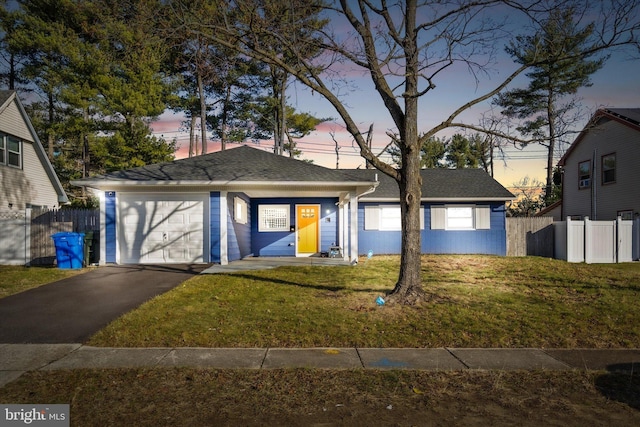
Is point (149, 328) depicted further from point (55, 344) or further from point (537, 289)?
point (537, 289)

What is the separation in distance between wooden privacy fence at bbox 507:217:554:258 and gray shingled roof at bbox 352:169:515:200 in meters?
1.46

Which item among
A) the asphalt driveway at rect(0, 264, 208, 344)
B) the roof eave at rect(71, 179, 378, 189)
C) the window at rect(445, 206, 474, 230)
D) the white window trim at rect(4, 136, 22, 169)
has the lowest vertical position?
the asphalt driveway at rect(0, 264, 208, 344)

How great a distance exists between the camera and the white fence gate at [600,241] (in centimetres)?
1805

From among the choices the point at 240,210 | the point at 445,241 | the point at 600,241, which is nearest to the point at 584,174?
the point at 600,241

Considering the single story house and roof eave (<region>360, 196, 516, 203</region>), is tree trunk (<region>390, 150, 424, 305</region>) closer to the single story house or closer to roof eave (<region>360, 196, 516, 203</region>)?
the single story house

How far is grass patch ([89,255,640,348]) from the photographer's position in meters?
6.29

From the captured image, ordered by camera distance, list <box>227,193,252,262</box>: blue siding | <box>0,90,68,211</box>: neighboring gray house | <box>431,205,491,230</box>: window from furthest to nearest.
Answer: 1. <box>431,205,491,230</box>: window
2. <box>0,90,68,211</box>: neighboring gray house
3. <box>227,193,252,262</box>: blue siding

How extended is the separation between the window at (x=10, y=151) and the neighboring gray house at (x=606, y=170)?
26088 mm

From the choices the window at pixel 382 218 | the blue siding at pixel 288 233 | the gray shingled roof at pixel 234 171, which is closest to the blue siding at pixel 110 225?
the gray shingled roof at pixel 234 171

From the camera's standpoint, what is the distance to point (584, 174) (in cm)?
2319

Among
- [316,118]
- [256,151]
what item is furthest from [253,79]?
[256,151]

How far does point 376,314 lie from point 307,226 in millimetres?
11041

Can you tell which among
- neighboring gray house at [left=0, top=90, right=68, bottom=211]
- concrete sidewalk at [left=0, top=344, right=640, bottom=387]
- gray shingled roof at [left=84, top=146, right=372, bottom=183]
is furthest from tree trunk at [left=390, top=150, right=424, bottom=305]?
neighboring gray house at [left=0, top=90, right=68, bottom=211]

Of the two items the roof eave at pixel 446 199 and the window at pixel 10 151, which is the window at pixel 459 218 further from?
the window at pixel 10 151
